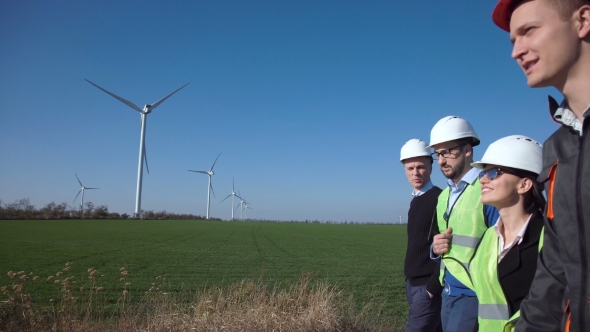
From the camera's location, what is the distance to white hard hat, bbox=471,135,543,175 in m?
2.62

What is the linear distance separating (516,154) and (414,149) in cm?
207

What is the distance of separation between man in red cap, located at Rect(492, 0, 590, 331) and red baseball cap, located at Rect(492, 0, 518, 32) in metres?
0.03

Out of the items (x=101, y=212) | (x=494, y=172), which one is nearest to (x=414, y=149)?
(x=494, y=172)

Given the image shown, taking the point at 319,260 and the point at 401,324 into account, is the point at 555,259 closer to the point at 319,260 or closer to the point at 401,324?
the point at 401,324

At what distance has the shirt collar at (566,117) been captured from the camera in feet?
4.97

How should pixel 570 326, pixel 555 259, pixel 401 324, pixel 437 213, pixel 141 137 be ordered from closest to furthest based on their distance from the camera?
pixel 570 326, pixel 555 259, pixel 437 213, pixel 401 324, pixel 141 137

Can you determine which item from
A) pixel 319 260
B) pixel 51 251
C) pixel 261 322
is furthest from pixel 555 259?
pixel 51 251

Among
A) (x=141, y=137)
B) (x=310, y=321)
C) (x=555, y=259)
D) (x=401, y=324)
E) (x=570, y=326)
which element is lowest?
(x=401, y=324)

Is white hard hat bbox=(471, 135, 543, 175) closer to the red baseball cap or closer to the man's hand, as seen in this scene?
the man's hand

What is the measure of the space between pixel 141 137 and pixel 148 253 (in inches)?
1068

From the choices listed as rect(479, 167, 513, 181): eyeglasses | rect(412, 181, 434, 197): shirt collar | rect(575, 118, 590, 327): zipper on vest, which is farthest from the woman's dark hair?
rect(412, 181, 434, 197): shirt collar

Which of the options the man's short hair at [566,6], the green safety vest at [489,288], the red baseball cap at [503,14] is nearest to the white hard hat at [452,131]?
the green safety vest at [489,288]

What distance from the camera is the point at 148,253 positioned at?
25.4 meters

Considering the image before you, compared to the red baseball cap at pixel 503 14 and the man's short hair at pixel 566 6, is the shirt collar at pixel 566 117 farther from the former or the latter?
the red baseball cap at pixel 503 14
